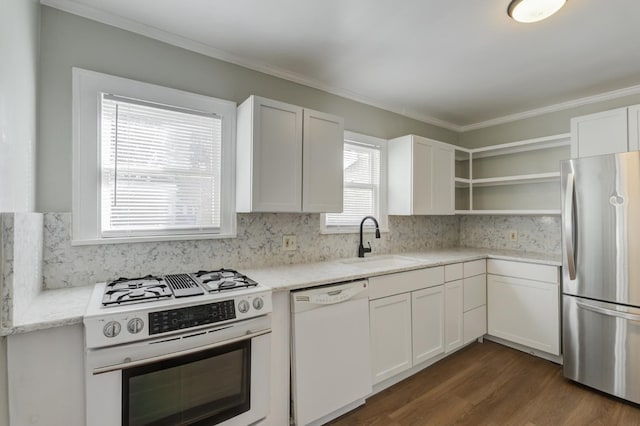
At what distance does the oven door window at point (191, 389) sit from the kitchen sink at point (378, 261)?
4.47ft

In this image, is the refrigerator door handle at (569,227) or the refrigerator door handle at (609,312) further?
the refrigerator door handle at (569,227)

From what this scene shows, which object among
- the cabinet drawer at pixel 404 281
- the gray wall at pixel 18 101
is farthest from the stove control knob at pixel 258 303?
the gray wall at pixel 18 101

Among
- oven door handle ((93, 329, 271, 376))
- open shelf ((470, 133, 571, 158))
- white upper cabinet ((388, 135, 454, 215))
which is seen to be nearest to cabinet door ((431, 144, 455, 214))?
white upper cabinet ((388, 135, 454, 215))

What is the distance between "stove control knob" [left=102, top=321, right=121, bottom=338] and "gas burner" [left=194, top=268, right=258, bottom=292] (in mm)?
435

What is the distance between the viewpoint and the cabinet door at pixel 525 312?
8.95 feet

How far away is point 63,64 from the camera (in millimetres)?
1705

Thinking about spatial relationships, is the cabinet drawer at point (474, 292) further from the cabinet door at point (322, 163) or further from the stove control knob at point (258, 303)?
the stove control knob at point (258, 303)

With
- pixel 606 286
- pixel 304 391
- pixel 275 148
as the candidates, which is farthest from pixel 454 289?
pixel 275 148

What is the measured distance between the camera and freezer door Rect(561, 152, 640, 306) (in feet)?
6.88

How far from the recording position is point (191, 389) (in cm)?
147

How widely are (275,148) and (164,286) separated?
111 cm

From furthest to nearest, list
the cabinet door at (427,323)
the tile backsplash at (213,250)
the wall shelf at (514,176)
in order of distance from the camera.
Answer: the wall shelf at (514,176) < the cabinet door at (427,323) < the tile backsplash at (213,250)

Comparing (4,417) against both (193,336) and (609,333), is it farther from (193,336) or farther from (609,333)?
(609,333)

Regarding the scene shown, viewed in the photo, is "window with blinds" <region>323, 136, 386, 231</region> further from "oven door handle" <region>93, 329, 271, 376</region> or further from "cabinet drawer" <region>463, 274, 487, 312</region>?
"oven door handle" <region>93, 329, 271, 376</region>
